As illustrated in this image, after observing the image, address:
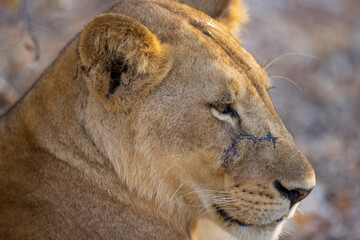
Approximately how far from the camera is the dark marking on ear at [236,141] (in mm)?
2785

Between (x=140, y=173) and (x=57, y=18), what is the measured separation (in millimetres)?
4657

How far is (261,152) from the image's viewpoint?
2.79m

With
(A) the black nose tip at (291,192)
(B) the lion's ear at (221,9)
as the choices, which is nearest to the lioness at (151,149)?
(A) the black nose tip at (291,192)

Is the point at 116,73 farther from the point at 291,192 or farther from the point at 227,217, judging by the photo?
the point at 291,192

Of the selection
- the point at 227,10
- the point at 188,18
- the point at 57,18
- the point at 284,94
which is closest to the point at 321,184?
the point at 284,94

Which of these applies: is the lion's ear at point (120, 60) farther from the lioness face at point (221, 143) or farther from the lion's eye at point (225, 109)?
the lion's eye at point (225, 109)

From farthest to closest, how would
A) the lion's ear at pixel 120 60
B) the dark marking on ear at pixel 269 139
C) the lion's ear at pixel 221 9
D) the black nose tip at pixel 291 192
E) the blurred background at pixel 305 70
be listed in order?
the blurred background at pixel 305 70 < the lion's ear at pixel 221 9 < the dark marking on ear at pixel 269 139 < the black nose tip at pixel 291 192 < the lion's ear at pixel 120 60

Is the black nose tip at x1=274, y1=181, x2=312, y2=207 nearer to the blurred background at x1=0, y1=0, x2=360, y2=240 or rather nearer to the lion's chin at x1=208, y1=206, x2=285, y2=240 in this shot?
the lion's chin at x1=208, y1=206, x2=285, y2=240

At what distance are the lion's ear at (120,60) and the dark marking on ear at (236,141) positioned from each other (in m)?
0.54

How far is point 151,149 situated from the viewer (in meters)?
2.85

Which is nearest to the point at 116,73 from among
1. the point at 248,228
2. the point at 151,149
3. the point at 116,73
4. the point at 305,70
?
the point at 116,73

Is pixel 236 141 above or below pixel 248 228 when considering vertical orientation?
above

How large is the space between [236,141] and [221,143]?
86 mm

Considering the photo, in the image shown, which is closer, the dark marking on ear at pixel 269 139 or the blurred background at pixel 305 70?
the dark marking on ear at pixel 269 139
